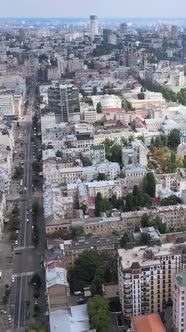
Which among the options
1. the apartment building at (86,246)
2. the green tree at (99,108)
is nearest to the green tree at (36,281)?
the apartment building at (86,246)

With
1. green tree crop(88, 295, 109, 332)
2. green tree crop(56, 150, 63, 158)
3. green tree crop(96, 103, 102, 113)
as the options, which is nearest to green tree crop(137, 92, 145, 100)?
green tree crop(96, 103, 102, 113)

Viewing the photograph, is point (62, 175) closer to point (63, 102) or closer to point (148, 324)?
point (63, 102)

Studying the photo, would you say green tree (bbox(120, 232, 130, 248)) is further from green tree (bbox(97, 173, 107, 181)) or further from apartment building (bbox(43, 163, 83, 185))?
apartment building (bbox(43, 163, 83, 185))

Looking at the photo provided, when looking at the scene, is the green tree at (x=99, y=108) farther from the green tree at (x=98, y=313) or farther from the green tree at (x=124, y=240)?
the green tree at (x=98, y=313)

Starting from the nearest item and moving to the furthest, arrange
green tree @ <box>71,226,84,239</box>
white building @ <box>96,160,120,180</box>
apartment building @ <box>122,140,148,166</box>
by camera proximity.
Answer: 1. green tree @ <box>71,226,84,239</box>
2. white building @ <box>96,160,120,180</box>
3. apartment building @ <box>122,140,148,166</box>

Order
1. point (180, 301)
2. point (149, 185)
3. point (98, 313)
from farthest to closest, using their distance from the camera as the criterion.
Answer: point (149, 185), point (98, 313), point (180, 301)

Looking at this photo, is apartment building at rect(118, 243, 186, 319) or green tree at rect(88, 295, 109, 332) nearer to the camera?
green tree at rect(88, 295, 109, 332)

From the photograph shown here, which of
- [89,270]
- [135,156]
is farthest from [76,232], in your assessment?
[135,156]
